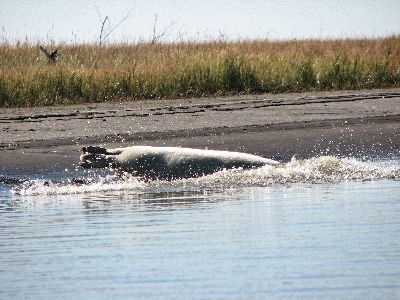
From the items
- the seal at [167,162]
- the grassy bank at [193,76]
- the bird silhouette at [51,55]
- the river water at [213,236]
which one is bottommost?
the river water at [213,236]

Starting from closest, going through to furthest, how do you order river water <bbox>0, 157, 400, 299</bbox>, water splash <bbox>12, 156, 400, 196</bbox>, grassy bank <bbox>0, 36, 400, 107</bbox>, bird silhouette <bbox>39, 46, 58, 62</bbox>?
river water <bbox>0, 157, 400, 299</bbox>, water splash <bbox>12, 156, 400, 196</bbox>, grassy bank <bbox>0, 36, 400, 107</bbox>, bird silhouette <bbox>39, 46, 58, 62</bbox>

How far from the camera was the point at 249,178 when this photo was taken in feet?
28.1

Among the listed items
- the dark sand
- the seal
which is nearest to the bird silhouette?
the dark sand

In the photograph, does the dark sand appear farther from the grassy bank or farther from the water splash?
the water splash

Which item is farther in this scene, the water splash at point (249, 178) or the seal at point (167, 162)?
the seal at point (167, 162)

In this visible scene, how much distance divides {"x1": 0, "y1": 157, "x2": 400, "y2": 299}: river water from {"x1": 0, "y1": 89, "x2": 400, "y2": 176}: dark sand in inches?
82.3

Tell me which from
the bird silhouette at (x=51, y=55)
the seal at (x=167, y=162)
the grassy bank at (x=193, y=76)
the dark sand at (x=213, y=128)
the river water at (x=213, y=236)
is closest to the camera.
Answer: the river water at (x=213, y=236)

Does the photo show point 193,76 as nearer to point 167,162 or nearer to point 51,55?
point 51,55

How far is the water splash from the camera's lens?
8586 millimetres

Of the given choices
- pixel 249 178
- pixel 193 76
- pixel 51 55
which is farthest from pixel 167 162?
pixel 51 55

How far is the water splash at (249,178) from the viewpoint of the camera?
859 cm

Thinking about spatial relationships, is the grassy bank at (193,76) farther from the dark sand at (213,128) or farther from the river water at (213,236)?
the river water at (213,236)

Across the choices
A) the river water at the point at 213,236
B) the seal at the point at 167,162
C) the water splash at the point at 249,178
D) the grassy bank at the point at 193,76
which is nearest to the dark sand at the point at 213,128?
the grassy bank at the point at 193,76

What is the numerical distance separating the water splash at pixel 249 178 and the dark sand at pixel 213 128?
4.53 feet
